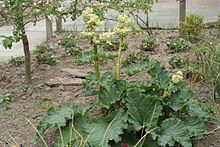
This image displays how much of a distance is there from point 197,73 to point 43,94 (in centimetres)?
145

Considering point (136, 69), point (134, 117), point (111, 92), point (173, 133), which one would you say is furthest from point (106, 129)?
point (136, 69)

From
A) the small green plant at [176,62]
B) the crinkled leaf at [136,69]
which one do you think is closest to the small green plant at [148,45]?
the small green plant at [176,62]

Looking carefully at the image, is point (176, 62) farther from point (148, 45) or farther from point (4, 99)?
point (4, 99)

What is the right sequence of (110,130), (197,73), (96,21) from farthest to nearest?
(197,73), (96,21), (110,130)

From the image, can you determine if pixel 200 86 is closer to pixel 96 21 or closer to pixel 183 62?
pixel 183 62

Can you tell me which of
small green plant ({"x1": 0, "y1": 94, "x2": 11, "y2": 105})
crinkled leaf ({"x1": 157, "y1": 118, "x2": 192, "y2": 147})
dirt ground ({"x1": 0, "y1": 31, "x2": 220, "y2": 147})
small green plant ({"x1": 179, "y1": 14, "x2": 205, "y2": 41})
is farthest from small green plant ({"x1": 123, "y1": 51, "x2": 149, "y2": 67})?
crinkled leaf ({"x1": 157, "y1": 118, "x2": 192, "y2": 147})

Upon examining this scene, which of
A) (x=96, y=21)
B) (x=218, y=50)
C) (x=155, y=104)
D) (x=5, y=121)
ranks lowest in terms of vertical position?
(x=5, y=121)

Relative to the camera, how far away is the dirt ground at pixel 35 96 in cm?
356

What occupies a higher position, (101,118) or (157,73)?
(157,73)

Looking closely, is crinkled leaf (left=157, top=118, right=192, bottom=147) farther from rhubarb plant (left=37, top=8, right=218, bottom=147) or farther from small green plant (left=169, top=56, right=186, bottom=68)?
small green plant (left=169, top=56, right=186, bottom=68)

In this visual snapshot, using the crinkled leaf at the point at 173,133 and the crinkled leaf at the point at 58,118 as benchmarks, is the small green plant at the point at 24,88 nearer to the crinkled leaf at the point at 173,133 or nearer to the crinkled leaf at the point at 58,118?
the crinkled leaf at the point at 58,118

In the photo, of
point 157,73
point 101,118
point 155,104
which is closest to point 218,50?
point 157,73

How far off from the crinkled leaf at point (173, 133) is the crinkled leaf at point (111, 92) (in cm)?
40

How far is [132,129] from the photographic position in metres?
3.22
